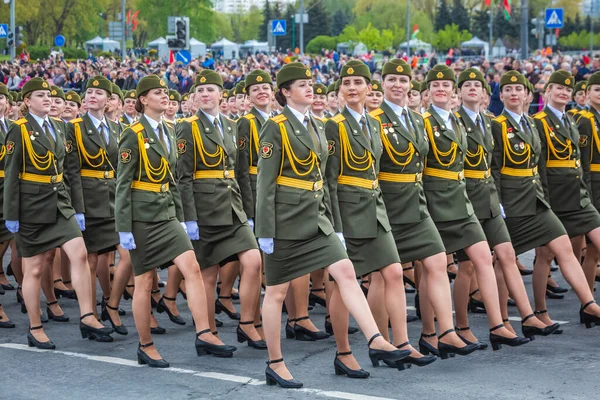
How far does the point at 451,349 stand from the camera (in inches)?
332

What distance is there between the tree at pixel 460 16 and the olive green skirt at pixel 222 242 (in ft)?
358

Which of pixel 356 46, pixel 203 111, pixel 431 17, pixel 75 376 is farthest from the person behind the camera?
pixel 431 17

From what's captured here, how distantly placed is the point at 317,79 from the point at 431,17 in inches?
4071

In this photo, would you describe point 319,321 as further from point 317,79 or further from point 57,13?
point 57,13

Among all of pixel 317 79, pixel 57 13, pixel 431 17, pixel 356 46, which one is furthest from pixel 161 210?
pixel 431 17

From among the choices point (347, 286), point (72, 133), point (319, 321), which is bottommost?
point (319, 321)

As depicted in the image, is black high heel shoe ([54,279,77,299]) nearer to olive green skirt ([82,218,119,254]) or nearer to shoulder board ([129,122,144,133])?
olive green skirt ([82,218,119,254])

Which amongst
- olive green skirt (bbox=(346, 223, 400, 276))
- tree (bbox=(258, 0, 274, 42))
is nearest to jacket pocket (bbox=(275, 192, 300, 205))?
olive green skirt (bbox=(346, 223, 400, 276))

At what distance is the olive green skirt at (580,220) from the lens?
10.3 metres

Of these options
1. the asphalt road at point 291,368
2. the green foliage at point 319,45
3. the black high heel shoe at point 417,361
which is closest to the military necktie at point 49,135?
the asphalt road at point 291,368

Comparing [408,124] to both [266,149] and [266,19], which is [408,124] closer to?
[266,149]

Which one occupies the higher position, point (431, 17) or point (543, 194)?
point (431, 17)

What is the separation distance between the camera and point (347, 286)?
772 centimetres

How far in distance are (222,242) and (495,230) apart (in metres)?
2.11
